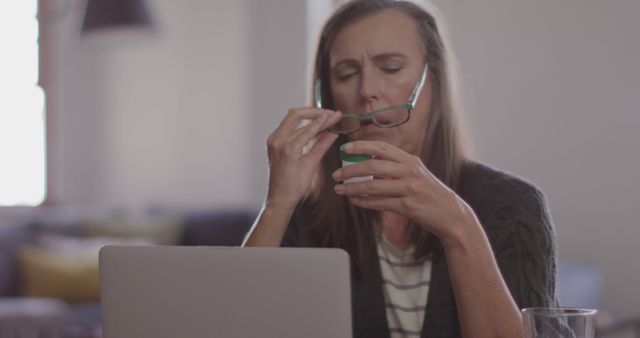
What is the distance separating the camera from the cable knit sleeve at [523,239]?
58.3 inches

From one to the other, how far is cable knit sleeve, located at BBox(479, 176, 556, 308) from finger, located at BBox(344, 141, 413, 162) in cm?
36

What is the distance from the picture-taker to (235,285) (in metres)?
0.98

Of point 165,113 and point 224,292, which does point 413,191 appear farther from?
point 165,113

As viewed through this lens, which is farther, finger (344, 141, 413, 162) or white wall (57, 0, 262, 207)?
white wall (57, 0, 262, 207)

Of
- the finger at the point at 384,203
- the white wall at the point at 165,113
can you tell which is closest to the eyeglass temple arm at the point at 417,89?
the finger at the point at 384,203

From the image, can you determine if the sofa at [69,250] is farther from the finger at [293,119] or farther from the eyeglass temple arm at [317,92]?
the finger at [293,119]

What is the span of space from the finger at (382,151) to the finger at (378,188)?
0.03 meters

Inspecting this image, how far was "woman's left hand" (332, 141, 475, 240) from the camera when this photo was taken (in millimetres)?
1242

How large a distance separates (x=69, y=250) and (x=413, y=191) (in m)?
3.60

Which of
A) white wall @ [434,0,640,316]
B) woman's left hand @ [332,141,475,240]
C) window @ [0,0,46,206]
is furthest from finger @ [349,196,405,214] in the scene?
window @ [0,0,46,206]

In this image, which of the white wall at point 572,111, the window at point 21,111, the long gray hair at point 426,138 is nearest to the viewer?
the long gray hair at point 426,138

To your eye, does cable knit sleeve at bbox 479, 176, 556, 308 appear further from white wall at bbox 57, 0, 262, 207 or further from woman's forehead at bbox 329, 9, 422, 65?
white wall at bbox 57, 0, 262, 207

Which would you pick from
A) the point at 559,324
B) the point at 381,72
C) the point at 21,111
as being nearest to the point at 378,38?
the point at 381,72

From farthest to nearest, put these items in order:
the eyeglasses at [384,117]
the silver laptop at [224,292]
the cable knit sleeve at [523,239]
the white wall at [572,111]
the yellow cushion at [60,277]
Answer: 1. the yellow cushion at [60,277]
2. the white wall at [572,111]
3. the eyeglasses at [384,117]
4. the cable knit sleeve at [523,239]
5. the silver laptop at [224,292]
